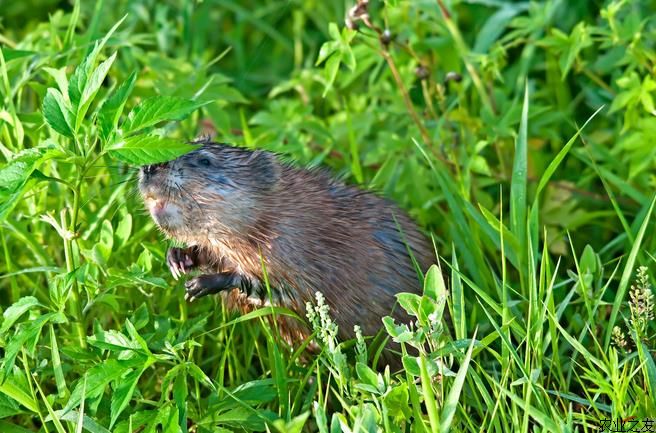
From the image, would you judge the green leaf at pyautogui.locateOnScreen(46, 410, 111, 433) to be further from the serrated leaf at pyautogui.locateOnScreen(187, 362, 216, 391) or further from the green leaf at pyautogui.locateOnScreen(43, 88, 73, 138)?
the green leaf at pyautogui.locateOnScreen(43, 88, 73, 138)

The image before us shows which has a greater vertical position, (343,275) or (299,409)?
(343,275)

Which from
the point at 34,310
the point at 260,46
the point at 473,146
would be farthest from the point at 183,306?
the point at 260,46

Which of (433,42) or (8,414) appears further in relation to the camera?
(433,42)

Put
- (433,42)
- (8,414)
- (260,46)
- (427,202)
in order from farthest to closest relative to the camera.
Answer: (260,46)
(433,42)
(427,202)
(8,414)

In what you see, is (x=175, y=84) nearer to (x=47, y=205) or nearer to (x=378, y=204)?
(x=47, y=205)

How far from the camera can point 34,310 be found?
12.6 ft

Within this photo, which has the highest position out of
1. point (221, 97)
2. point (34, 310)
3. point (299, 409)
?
point (221, 97)

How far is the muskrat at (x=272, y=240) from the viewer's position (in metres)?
3.97

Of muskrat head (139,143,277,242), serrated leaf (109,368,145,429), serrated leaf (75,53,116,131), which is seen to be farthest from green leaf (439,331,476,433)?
serrated leaf (75,53,116,131)

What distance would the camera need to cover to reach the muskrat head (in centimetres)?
394

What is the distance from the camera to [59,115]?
3514 millimetres

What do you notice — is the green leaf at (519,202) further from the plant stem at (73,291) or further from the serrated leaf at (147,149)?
the plant stem at (73,291)

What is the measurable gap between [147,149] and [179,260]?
869 millimetres

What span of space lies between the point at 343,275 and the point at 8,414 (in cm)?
135
